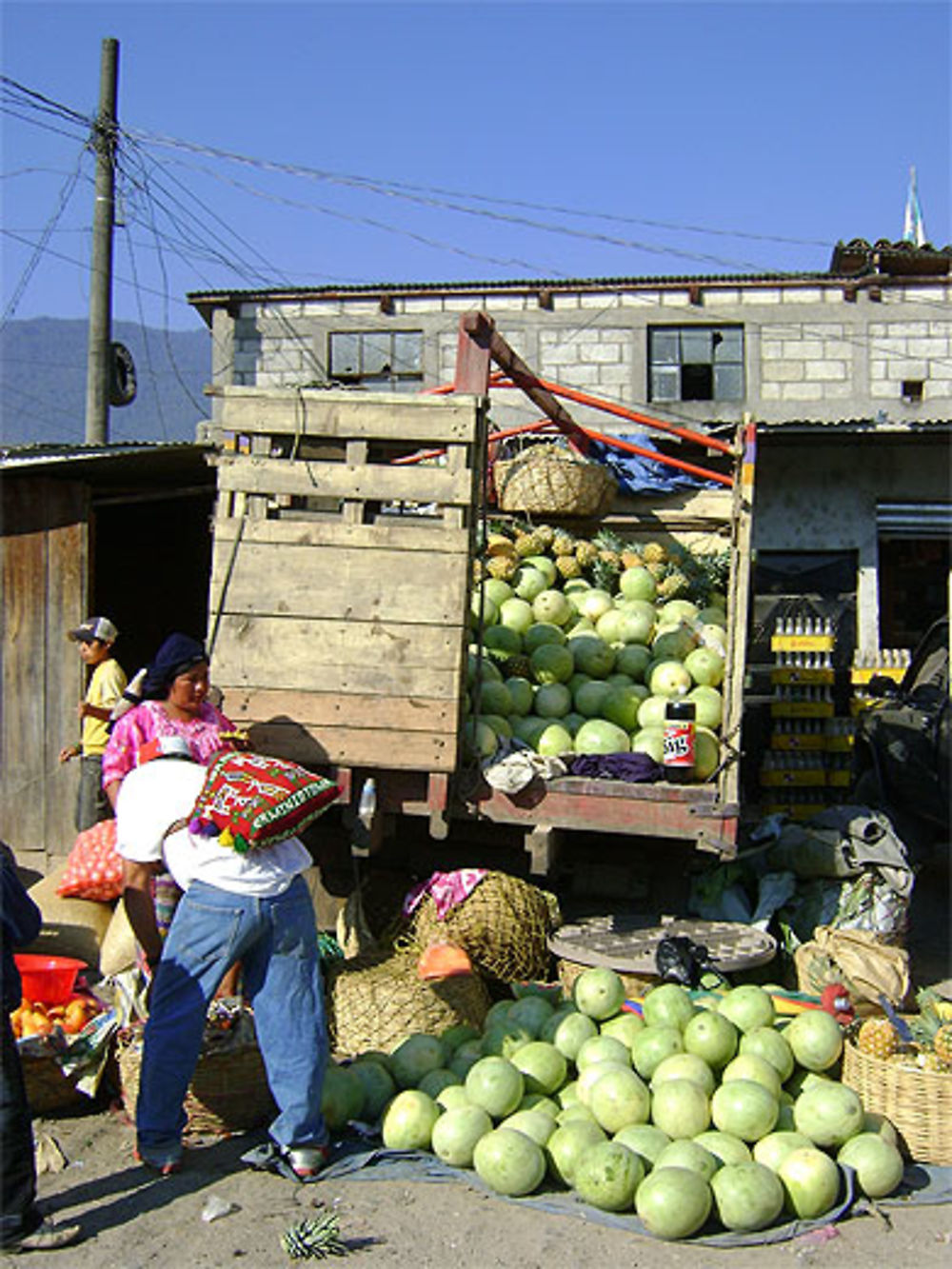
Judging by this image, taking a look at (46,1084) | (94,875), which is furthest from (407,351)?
(46,1084)

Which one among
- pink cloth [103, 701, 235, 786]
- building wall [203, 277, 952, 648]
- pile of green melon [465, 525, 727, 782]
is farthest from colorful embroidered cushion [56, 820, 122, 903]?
building wall [203, 277, 952, 648]

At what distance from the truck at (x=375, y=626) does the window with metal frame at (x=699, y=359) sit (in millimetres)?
11964

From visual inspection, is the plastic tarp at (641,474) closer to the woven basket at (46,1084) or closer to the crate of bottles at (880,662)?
the crate of bottles at (880,662)

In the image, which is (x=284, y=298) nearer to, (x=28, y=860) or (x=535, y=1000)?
(x=28, y=860)

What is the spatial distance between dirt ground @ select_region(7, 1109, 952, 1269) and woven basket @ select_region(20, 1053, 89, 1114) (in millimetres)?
526

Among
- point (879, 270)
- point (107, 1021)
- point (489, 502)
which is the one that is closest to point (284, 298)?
point (879, 270)

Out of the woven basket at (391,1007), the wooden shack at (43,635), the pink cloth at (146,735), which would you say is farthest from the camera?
the wooden shack at (43,635)

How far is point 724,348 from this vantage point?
1753cm

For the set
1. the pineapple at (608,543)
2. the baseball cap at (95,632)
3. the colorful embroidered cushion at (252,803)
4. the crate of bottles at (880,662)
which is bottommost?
the colorful embroidered cushion at (252,803)

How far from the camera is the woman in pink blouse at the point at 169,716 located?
17.5 ft

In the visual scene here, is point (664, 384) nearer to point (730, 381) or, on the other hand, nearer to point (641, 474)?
point (730, 381)

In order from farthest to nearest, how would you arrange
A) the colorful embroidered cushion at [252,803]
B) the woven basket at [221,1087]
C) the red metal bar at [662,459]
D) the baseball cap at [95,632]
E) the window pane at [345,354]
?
the window pane at [345,354] < the red metal bar at [662,459] < the baseball cap at [95,632] < the woven basket at [221,1087] < the colorful embroidered cushion at [252,803]

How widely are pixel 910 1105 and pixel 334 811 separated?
10.3ft

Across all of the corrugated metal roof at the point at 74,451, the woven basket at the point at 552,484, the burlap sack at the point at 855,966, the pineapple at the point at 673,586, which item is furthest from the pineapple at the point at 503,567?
the burlap sack at the point at 855,966
